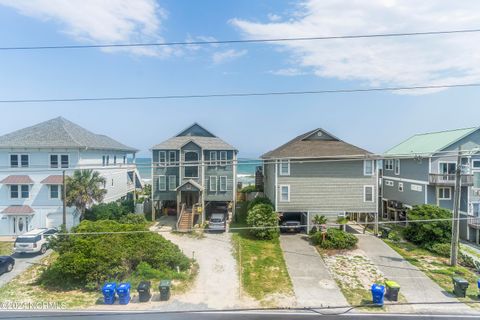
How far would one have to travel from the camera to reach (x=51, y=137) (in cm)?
2444

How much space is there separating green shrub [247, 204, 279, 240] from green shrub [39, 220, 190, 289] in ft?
22.3

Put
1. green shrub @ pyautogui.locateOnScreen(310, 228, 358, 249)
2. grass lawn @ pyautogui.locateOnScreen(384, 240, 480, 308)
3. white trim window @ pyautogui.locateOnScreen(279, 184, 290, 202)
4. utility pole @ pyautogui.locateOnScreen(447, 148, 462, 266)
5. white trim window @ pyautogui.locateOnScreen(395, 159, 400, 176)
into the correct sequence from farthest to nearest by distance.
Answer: white trim window @ pyautogui.locateOnScreen(395, 159, 400, 176) → white trim window @ pyautogui.locateOnScreen(279, 184, 290, 202) → green shrub @ pyautogui.locateOnScreen(310, 228, 358, 249) → utility pole @ pyautogui.locateOnScreen(447, 148, 462, 266) → grass lawn @ pyautogui.locateOnScreen(384, 240, 480, 308)

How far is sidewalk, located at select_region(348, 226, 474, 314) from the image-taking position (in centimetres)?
1250

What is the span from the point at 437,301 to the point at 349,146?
1353cm

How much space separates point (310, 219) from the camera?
23828mm

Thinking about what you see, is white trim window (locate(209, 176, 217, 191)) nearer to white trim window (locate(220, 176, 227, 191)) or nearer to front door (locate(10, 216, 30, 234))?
white trim window (locate(220, 176, 227, 191))

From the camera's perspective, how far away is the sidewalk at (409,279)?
12500 millimetres

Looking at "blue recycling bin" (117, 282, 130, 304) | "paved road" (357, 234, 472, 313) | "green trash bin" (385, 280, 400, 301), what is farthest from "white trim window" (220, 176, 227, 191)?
"green trash bin" (385, 280, 400, 301)

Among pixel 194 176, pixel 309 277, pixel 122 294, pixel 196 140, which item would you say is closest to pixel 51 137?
pixel 196 140

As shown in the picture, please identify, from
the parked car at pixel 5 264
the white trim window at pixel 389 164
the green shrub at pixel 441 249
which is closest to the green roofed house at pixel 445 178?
the white trim window at pixel 389 164

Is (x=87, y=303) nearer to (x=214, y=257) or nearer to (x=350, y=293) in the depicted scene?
(x=214, y=257)

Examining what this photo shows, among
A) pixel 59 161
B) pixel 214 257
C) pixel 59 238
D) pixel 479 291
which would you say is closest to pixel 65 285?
pixel 59 238

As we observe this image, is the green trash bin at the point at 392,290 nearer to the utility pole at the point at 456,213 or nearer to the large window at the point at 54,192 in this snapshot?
the utility pole at the point at 456,213

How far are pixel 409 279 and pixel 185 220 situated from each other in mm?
17185
